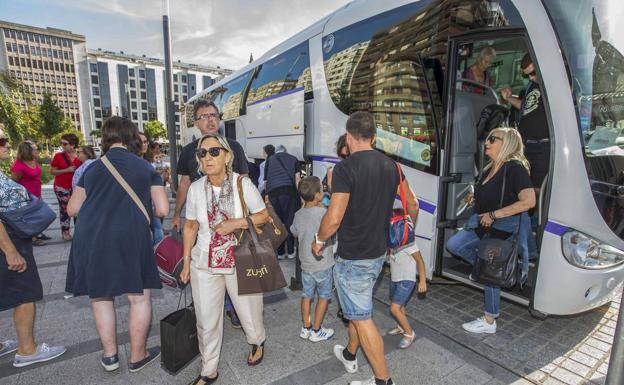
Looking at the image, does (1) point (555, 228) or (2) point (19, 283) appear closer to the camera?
(2) point (19, 283)

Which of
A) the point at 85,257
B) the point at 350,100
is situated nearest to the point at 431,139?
the point at 350,100

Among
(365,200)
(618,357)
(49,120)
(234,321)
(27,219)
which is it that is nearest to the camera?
(618,357)

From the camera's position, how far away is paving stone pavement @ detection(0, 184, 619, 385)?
264 cm

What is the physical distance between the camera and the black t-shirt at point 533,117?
342cm

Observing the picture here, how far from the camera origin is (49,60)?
83.7 metres

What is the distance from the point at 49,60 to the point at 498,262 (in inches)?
4338

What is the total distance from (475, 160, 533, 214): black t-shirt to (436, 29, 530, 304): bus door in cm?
44

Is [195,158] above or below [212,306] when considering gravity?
above

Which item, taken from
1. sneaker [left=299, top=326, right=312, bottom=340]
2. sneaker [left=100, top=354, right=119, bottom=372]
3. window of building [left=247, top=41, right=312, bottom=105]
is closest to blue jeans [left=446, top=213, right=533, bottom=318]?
sneaker [left=299, top=326, right=312, bottom=340]

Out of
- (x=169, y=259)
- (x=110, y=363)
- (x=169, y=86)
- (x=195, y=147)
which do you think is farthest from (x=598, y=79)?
(x=169, y=86)

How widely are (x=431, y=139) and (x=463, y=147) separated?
2.10 feet

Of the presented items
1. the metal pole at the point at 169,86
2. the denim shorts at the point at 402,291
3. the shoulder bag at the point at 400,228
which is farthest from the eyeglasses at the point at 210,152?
the metal pole at the point at 169,86

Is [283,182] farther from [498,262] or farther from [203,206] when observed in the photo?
[498,262]

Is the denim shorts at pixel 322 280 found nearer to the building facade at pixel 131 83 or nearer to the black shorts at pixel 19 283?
the black shorts at pixel 19 283
